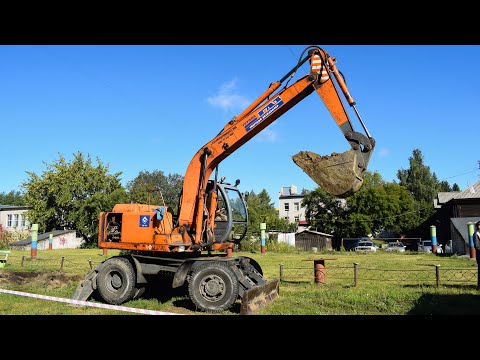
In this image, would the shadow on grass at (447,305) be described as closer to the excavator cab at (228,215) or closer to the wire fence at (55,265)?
the excavator cab at (228,215)

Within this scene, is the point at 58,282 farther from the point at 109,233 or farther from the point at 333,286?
the point at 333,286

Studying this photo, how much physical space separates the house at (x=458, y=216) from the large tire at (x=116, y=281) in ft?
77.5

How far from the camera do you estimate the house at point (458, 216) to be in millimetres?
29487

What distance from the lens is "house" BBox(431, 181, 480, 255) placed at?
1161 inches

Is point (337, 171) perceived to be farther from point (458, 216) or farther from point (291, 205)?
point (291, 205)

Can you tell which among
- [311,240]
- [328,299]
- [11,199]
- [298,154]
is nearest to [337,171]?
[298,154]

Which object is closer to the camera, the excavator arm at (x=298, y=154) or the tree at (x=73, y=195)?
the excavator arm at (x=298, y=154)

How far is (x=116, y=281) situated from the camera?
9.83m

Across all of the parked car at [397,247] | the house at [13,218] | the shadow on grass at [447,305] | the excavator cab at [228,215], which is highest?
the house at [13,218]

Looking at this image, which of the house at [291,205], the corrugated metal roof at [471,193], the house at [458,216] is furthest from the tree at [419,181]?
the corrugated metal roof at [471,193]

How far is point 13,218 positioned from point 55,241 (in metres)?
18.3
